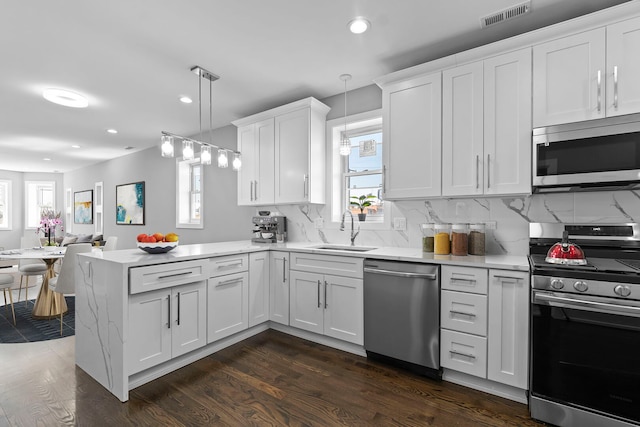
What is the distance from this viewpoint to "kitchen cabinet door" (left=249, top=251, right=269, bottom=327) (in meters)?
3.05

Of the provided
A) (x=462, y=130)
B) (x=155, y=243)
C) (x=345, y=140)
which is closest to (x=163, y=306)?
(x=155, y=243)

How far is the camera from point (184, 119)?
173 inches

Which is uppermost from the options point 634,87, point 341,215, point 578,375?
point 634,87

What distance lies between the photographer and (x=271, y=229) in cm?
371

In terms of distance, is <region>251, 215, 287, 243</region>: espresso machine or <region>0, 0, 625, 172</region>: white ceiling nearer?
<region>0, 0, 625, 172</region>: white ceiling

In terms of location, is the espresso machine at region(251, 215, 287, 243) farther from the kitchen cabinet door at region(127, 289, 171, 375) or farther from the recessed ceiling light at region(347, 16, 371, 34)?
the recessed ceiling light at region(347, 16, 371, 34)

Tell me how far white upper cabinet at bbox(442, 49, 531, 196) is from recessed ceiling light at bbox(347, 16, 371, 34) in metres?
0.75

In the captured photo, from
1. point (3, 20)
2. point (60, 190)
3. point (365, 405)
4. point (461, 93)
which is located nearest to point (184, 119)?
point (3, 20)

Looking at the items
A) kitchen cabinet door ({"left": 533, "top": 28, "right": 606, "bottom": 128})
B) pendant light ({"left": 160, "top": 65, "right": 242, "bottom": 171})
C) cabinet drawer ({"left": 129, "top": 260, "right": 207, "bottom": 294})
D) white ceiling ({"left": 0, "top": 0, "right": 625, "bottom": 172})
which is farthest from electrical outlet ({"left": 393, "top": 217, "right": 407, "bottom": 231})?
cabinet drawer ({"left": 129, "top": 260, "right": 207, "bottom": 294})

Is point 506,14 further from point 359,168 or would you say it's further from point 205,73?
point 205,73

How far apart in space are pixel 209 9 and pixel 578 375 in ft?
10.4

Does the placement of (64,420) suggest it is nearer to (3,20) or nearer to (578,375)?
(3,20)

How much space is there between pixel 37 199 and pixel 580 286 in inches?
471

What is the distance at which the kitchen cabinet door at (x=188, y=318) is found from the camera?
93.0 inches
